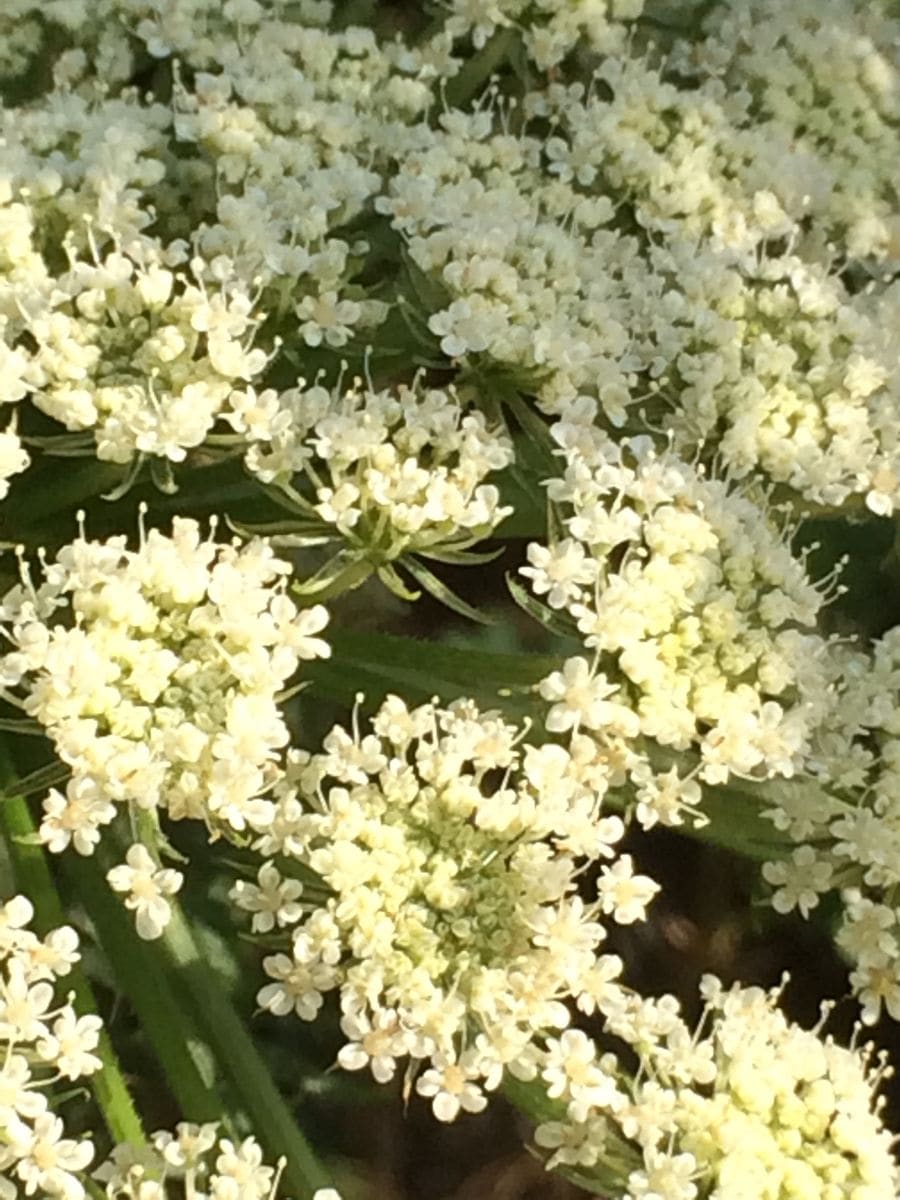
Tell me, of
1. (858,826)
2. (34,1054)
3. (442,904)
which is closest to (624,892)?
(442,904)

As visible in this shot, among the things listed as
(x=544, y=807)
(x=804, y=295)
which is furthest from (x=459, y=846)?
(x=804, y=295)

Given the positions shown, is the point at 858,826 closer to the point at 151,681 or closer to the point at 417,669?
the point at 417,669

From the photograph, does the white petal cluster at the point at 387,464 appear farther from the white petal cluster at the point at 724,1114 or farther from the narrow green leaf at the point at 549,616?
the white petal cluster at the point at 724,1114

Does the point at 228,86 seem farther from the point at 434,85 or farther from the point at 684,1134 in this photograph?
the point at 684,1134

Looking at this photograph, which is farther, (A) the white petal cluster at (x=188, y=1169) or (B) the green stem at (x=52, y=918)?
(B) the green stem at (x=52, y=918)

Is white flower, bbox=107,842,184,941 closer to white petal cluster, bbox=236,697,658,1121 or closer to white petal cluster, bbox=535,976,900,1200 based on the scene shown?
white petal cluster, bbox=236,697,658,1121

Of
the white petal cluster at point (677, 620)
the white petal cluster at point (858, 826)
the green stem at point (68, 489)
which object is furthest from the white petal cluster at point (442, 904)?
the green stem at point (68, 489)
